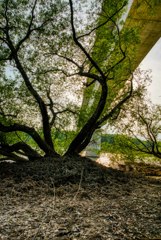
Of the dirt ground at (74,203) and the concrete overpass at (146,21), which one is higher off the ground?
the concrete overpass at (146,21)

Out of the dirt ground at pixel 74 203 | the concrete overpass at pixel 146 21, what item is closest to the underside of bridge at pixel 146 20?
the concrete overpass at pixel 146 21

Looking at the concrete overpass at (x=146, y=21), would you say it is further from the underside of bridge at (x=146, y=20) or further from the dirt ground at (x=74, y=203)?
the dirt ground at (x=74, y=203)

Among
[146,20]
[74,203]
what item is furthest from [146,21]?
[74,203]

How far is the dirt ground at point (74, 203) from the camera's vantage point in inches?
136

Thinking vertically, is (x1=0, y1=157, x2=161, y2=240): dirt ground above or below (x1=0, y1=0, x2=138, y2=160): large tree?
below

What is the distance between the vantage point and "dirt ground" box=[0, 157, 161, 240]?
3447mm

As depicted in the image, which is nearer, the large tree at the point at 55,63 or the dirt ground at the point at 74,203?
the dirt ground at the point at 74,203

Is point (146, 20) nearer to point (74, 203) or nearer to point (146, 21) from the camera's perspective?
point (146, 21)

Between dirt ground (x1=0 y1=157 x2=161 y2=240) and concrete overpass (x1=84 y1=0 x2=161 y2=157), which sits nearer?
dirt ground (x1=0 y1=157 x2=161 y2=240)

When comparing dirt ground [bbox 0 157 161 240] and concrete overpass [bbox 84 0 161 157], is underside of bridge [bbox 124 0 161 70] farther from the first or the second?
dirt ground [bbox 0 157 161 240]

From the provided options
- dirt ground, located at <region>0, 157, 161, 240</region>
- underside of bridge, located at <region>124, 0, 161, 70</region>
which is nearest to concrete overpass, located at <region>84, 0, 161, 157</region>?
underside of bridge, located at <region>124, 0, 161, 70</region>

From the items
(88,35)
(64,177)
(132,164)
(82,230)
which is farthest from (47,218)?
(132,164)

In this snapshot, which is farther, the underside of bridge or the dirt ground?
the underside of bridge

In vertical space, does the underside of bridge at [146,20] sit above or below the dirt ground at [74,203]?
above
